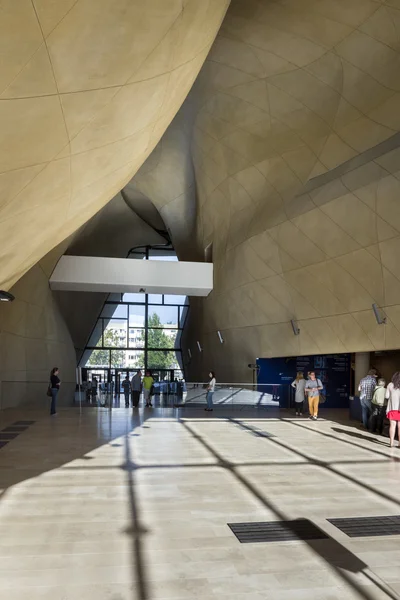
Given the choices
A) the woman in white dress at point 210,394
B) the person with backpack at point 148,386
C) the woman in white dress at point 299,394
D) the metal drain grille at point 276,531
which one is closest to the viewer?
the metal drain grille at point 276,531

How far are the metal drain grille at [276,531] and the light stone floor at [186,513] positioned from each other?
0.17m

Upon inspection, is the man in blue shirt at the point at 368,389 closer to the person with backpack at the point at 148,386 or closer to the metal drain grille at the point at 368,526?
the metal drain grille at the point at 368,526

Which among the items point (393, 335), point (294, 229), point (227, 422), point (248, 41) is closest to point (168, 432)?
point (227, 422)

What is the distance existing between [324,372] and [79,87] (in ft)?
79.3

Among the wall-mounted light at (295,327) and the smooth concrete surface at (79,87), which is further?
the wall-mounted light at (295,327)

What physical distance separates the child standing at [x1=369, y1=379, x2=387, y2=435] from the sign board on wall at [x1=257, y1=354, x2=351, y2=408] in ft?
39.0

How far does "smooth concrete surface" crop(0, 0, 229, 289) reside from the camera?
5913 millimetres

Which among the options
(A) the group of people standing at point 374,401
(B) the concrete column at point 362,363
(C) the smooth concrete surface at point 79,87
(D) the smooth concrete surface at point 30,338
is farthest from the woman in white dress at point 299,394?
(C) the smooth concrete surface at point 79,87

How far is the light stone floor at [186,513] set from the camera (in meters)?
4.90

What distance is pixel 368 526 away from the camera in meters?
6.70

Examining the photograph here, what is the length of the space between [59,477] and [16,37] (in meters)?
7.27

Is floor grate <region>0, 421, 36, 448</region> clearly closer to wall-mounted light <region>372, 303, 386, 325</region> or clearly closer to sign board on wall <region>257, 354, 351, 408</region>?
wall-mounted light <region>372, 303, 386, 325</region>

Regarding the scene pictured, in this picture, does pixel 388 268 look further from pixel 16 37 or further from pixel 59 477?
pixel 16 37

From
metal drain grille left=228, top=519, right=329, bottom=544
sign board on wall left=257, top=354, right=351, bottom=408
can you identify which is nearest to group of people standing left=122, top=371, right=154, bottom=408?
sign board on wall left=257, top=354, right=351, bottom=408
